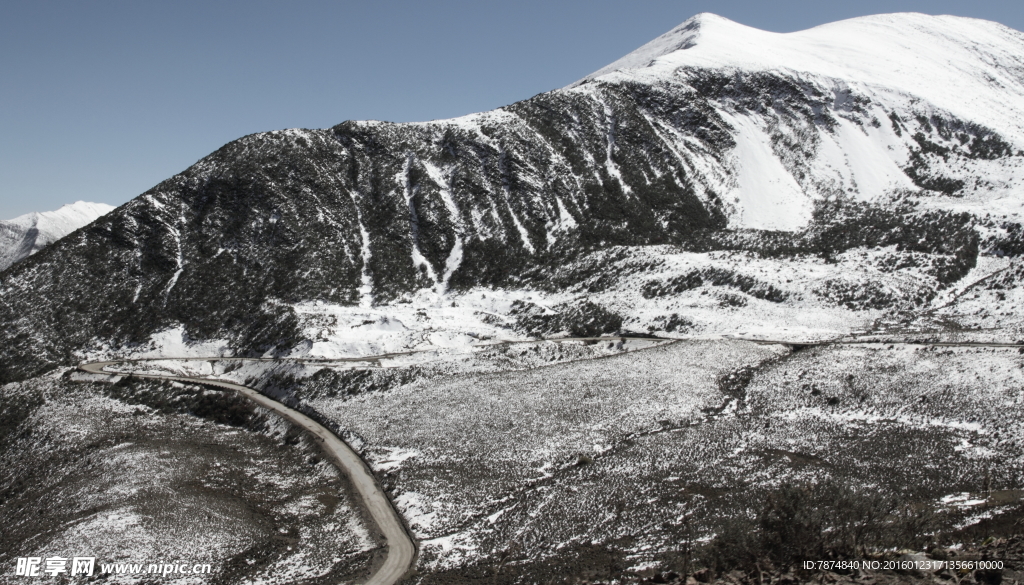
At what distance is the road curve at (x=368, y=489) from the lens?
26.9 metres

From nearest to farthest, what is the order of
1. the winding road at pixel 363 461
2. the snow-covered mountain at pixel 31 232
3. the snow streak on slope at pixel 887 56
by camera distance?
the winding road at pixel 363 461, the snow streak on slope at pixel 887 56, the snow-covered mountain at pixel 31 232

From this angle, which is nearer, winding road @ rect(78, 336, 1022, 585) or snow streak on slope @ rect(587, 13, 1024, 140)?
winding road @ rect(78, 336, 1022, 585)

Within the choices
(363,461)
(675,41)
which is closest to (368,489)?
(363,461)

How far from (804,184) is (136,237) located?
91.1m

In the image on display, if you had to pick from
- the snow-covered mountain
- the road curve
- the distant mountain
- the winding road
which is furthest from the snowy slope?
the snow-covered mountain

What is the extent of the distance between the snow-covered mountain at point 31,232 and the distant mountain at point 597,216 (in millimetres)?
118952

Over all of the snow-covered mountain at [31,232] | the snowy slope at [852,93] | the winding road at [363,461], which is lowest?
the winding road at [363,461]

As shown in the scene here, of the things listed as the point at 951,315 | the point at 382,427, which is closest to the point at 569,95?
the point at 951,315

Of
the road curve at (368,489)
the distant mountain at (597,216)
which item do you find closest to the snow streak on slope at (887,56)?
the distant mountain at (597,216)

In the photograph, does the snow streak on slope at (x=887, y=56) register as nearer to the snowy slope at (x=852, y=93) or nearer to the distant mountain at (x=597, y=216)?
the snowy slope at (x=852, y=93)

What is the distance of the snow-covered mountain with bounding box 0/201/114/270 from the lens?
17238cm

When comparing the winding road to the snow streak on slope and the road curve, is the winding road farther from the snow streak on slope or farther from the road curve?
the snow streak on slope

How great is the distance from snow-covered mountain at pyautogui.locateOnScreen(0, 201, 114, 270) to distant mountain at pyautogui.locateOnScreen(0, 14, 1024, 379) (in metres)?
119

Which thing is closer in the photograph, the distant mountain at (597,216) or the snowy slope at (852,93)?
the distant mountain at (597,216)
